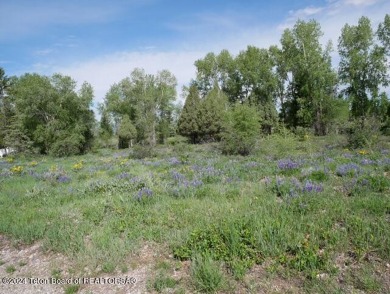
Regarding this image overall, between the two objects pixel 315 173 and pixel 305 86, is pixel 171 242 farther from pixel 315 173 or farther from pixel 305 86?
pixel 305 86

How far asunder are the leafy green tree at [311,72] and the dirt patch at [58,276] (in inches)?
1611

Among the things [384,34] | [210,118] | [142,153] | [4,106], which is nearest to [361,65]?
[384,34]

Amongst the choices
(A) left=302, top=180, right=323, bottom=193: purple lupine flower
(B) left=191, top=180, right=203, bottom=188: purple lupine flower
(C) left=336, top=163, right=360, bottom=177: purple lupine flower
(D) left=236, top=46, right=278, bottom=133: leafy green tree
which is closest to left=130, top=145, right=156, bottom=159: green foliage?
(B) left=191, top=180, right=203, bottom=188: purple lupine flower

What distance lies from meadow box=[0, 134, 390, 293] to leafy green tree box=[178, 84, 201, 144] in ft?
134

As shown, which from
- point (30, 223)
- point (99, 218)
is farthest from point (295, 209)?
point (30, 223)

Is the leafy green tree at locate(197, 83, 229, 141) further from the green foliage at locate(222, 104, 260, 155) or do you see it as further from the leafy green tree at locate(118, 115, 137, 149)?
the green foliage at locate(222, 104, 260, 155)

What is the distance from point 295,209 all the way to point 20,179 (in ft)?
39.1

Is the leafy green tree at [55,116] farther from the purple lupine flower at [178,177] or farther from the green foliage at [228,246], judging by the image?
the green foliage at [228,246]

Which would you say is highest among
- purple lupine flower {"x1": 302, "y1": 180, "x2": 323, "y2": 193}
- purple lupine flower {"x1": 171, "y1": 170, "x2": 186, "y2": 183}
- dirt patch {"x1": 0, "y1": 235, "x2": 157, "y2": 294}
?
purple lupine flower {"x1": 302, "y1": 180, "x2": 323, "y2": 193}

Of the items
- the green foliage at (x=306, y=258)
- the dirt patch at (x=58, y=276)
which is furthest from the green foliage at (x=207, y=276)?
the green foliage at (x=306, y=258)

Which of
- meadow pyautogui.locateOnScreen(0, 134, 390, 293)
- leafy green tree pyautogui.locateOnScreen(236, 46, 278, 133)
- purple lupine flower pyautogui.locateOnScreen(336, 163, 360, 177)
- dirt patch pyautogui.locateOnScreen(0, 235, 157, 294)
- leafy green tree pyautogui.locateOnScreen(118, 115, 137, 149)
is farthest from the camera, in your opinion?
leafy green tree pyautogui.locateOnScreen(118, 115, 137, 149)

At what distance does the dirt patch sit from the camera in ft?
15.1

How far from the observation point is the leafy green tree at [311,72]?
41.1 m

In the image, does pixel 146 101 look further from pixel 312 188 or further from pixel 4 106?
pixel 312 188
